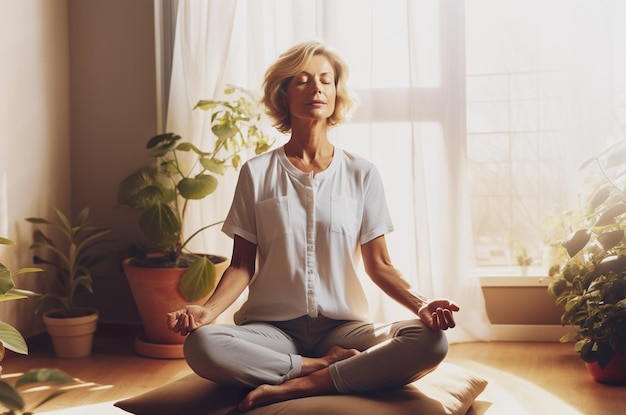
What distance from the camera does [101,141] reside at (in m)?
3.94

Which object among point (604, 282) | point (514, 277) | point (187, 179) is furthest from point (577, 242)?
point (187, 179)

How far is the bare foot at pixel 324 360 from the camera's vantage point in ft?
7.95

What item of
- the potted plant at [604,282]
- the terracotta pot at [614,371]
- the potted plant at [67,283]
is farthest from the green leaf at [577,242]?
the potted plant at [67,283]

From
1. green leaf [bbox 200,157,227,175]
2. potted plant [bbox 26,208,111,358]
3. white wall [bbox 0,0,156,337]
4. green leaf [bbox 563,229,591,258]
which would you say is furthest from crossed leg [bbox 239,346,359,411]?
white wall [bbox 0,0,156,337]

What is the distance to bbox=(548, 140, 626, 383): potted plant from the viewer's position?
2820mm

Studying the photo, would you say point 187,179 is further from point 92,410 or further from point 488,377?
point 488,377

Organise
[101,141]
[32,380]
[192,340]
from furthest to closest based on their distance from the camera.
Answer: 1. [101,141]
2. [192,340]
3. [32,380]

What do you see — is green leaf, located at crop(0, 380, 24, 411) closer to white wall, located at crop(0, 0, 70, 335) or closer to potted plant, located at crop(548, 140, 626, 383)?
potted plant, located at crop(548, 140, 626, 383)

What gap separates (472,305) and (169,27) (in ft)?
5.81

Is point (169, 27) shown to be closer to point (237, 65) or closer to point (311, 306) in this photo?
point (237, 65)

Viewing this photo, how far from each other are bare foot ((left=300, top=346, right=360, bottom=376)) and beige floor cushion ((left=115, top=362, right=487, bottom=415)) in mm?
119

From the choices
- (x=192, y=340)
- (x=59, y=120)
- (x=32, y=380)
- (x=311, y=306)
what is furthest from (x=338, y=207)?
(x=59, y=120)

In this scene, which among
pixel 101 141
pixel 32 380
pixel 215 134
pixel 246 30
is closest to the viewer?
pixel 32 380

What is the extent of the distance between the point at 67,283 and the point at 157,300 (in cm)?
41
